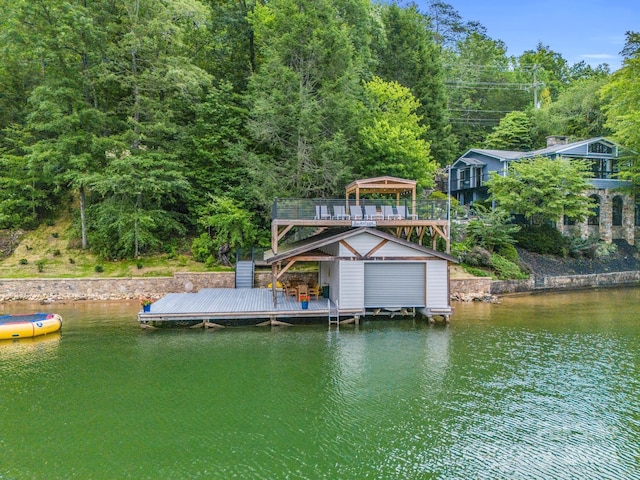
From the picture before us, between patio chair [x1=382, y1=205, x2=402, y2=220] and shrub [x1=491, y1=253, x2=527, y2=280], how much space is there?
9714mm

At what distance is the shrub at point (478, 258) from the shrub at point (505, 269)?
47cm

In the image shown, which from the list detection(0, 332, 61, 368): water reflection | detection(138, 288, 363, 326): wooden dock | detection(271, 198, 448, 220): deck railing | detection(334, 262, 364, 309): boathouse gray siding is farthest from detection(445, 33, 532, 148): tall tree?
detection(0, 332, 61, 368): water reflection

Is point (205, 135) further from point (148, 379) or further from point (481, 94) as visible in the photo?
point (481, 94)

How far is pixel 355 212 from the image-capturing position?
741 inches

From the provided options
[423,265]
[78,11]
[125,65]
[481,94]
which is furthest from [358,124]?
[481,94]

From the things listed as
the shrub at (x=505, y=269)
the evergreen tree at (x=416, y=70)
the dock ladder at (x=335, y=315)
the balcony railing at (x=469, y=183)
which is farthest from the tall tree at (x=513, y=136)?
the dock ladder at (x=335, y=315)

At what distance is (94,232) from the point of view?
2541cm

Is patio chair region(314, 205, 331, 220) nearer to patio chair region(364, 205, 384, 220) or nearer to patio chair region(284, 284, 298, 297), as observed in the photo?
patio chair region(364, 205, 384, 220)

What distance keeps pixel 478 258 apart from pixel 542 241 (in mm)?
6852

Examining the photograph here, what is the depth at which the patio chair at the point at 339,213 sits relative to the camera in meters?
18.8

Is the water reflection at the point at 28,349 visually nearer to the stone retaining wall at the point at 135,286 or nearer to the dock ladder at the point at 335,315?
the stone retaining wall at the point at 135,286

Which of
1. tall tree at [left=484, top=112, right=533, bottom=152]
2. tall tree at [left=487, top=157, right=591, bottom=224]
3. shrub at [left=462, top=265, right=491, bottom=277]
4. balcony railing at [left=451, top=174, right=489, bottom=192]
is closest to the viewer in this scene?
shrub at [left=462, top=265, right=491, bottom=277]

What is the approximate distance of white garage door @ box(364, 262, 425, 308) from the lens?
696 inches

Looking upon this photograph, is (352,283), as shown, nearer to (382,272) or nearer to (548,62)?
(382,272)
